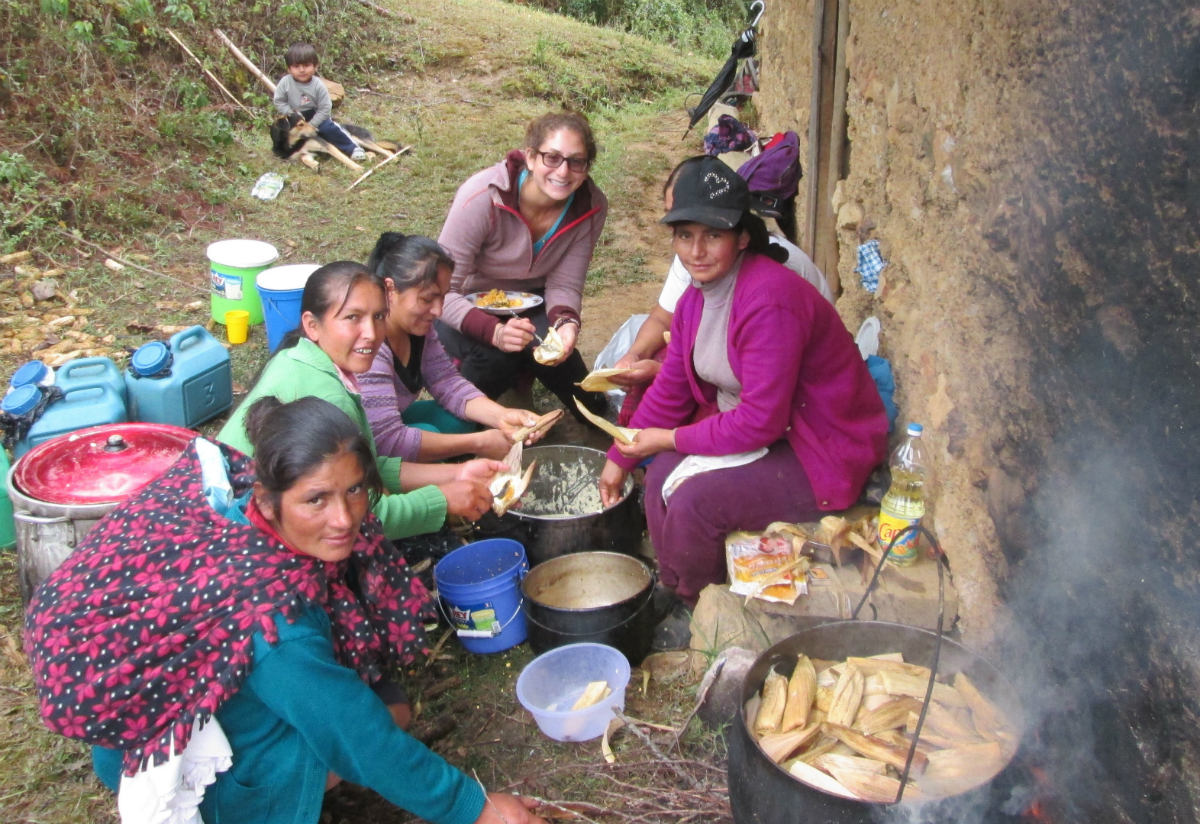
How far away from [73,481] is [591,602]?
1.84 metres

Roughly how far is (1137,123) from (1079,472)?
0.74m

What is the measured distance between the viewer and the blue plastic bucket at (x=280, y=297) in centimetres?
512

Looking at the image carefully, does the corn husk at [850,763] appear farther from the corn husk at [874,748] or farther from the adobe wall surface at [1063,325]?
the adobe wall surface at [1063,325]

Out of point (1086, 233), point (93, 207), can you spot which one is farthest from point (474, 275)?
point (93, 207)

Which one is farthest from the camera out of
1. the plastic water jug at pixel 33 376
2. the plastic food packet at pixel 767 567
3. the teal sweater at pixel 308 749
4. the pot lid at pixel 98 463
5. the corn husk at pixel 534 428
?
the plastic water jug at pixel 33 376

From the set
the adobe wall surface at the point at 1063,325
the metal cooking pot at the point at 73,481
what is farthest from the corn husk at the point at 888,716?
the metal cooking pot at the point at 73,481

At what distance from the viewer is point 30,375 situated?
12.6 feet

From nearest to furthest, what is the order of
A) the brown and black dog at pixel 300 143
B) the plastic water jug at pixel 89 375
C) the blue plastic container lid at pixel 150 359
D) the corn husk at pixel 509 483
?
1. the corn husk at pixel 509 483
2. the plastic water jug at pixel 89 375
3. the blue plastic container lid at pixel 150 359
4. the brown and black dog at pixel 300 143

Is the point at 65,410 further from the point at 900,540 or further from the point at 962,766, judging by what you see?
the point at 962,766

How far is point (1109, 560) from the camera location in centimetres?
194

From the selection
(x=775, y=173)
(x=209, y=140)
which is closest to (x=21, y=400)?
(x=775, y=173)

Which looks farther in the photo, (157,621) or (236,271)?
(236,271)

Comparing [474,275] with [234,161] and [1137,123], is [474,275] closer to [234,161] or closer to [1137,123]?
[1137,123]

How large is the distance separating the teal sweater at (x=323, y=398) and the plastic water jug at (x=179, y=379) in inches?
67.0
